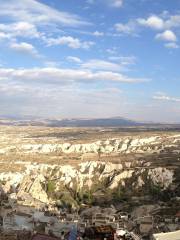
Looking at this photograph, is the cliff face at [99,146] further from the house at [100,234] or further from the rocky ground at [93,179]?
the house at [100,234]

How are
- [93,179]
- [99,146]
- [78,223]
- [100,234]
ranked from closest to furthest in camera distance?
[100,234] → [78,223] → [93,179] → [99,146]

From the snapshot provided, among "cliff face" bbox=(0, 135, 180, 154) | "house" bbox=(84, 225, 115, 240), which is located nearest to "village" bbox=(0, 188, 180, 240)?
"house" bbox=(84, 225, 115, 240)

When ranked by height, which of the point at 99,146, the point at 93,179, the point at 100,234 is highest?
the point at 99,146

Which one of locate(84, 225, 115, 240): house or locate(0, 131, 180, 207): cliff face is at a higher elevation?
locate(84, 225, 115, 240): house

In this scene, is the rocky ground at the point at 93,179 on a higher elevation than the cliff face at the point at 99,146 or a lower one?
lower

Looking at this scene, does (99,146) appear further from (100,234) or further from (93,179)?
(100,234)

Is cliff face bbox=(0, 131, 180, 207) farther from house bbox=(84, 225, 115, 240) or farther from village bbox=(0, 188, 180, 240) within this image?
house bbox=(84, 225, 115, 240)

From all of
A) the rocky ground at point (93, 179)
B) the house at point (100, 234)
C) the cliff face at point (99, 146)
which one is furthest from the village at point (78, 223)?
the cliff face at point (99, 146)

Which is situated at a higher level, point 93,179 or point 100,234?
point 100,234

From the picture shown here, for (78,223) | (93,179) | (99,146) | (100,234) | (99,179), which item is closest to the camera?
(100,234)

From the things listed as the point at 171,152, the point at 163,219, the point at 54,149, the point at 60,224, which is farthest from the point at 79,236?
the point at 54,149

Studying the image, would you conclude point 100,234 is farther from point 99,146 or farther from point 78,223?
point 99,146

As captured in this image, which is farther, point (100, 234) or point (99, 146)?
point (99, 146)

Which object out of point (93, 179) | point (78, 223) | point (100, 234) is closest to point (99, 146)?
point (93, 179)
